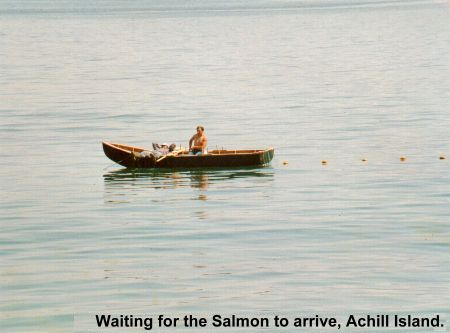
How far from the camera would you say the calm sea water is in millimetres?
29703

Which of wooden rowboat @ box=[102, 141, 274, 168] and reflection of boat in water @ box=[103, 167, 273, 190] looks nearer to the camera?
reflection of boat in water @ box=[103, 167, 273, 190]

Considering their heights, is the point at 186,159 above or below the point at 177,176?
above

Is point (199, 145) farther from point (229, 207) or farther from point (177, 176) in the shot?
point (229, 207)

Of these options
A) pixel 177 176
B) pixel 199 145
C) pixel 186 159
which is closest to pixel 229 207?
pixel 177 176

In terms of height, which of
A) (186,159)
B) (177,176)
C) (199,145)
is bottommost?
(177,176)

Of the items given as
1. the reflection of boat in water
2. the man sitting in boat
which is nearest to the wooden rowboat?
the reflection of boat in water

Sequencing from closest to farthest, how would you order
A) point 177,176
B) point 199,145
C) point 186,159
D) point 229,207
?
point 229,207, point 177,176, point 186,159, point 199,145

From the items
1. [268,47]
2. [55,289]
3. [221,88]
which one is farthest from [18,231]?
[268,47]

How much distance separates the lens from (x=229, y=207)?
4378cm

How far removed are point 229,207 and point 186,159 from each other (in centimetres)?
889

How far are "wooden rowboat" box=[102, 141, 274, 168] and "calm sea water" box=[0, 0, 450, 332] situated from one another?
0.41 meters

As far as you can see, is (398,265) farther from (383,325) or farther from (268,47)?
(268,47)

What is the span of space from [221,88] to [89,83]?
1474 centimetres

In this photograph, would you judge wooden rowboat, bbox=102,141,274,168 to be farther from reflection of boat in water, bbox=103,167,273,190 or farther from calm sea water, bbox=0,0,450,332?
calm sea water, bbox=0,0,450,332
